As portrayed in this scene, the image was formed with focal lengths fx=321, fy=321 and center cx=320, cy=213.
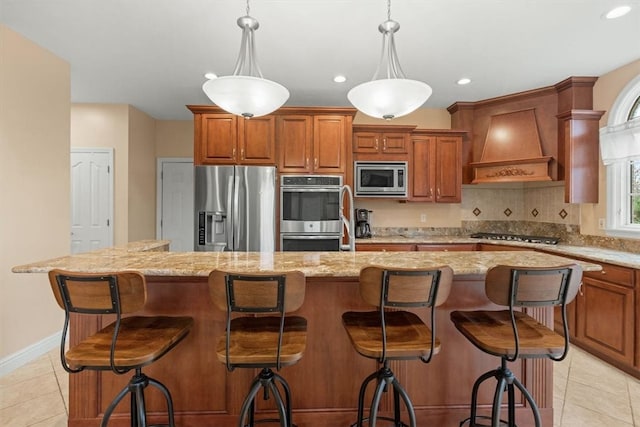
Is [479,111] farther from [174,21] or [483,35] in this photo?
[174,21]

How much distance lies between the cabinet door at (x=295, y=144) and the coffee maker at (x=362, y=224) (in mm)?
964

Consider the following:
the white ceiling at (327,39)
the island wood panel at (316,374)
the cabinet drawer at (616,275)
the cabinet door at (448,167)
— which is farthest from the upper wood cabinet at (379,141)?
the island wood panel at (316,374)

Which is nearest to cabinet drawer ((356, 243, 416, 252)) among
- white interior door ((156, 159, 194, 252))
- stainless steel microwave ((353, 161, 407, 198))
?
stainless steel microwave ((353, 161, 407, 198))

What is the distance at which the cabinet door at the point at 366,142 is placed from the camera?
4.00 m

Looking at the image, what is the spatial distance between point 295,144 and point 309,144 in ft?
0.54

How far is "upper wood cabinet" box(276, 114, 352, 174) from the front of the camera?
12.4ft

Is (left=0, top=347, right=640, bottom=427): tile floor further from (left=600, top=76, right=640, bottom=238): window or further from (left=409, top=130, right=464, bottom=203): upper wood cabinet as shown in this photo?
(left=409, top=130, right=464, bottom=203): upper wood cabinet

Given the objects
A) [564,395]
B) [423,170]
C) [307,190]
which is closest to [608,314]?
[564,395]

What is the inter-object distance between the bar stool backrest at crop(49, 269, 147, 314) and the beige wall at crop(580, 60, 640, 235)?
4.10 m

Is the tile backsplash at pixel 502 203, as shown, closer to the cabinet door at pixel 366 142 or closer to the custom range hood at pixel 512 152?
the custom range hood at pixel 512 152

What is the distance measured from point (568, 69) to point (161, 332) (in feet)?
13.6

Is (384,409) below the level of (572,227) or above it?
below

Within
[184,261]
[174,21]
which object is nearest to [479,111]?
[174,21]

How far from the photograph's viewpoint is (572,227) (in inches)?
141
